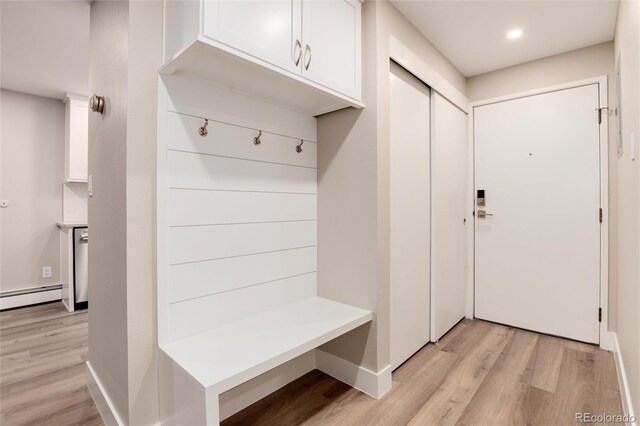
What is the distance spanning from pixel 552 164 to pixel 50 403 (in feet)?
12.5

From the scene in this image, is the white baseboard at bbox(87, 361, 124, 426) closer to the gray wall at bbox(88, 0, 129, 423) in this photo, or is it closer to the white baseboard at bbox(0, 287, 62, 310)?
the gray wall at bbox(88, 0, 129, 423)

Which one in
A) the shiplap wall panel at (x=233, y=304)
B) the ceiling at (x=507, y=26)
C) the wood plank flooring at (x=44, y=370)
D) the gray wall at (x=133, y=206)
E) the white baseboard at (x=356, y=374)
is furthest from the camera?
the ceiling at (x=507, y=26)

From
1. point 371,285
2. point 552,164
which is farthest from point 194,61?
point 552,164

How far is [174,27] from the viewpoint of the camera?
1357 millimetres

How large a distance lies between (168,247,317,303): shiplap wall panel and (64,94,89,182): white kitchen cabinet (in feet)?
9.62

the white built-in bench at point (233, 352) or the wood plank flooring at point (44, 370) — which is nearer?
the white built-in bench at point (233, 352)

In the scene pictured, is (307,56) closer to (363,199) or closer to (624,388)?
(363,199)

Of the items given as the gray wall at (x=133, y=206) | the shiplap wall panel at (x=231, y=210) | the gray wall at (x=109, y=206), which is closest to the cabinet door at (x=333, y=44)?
the shiplap wall panel at (x=231, y=210)

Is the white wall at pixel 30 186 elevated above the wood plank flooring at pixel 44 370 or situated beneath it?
elevated above

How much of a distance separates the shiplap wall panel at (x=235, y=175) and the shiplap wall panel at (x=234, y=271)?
0.37 m

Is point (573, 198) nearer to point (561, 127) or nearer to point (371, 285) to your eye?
point (561, 127)

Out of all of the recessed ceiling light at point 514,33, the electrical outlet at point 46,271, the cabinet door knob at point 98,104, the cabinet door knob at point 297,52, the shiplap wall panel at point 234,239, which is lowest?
the electrical outlet at point 46,271

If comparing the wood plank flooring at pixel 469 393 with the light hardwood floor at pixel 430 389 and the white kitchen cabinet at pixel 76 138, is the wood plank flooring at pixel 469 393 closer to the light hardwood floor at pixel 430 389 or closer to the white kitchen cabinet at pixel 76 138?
the light hardwood floor at pixel 430 389

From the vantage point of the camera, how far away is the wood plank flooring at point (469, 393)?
1686mm
